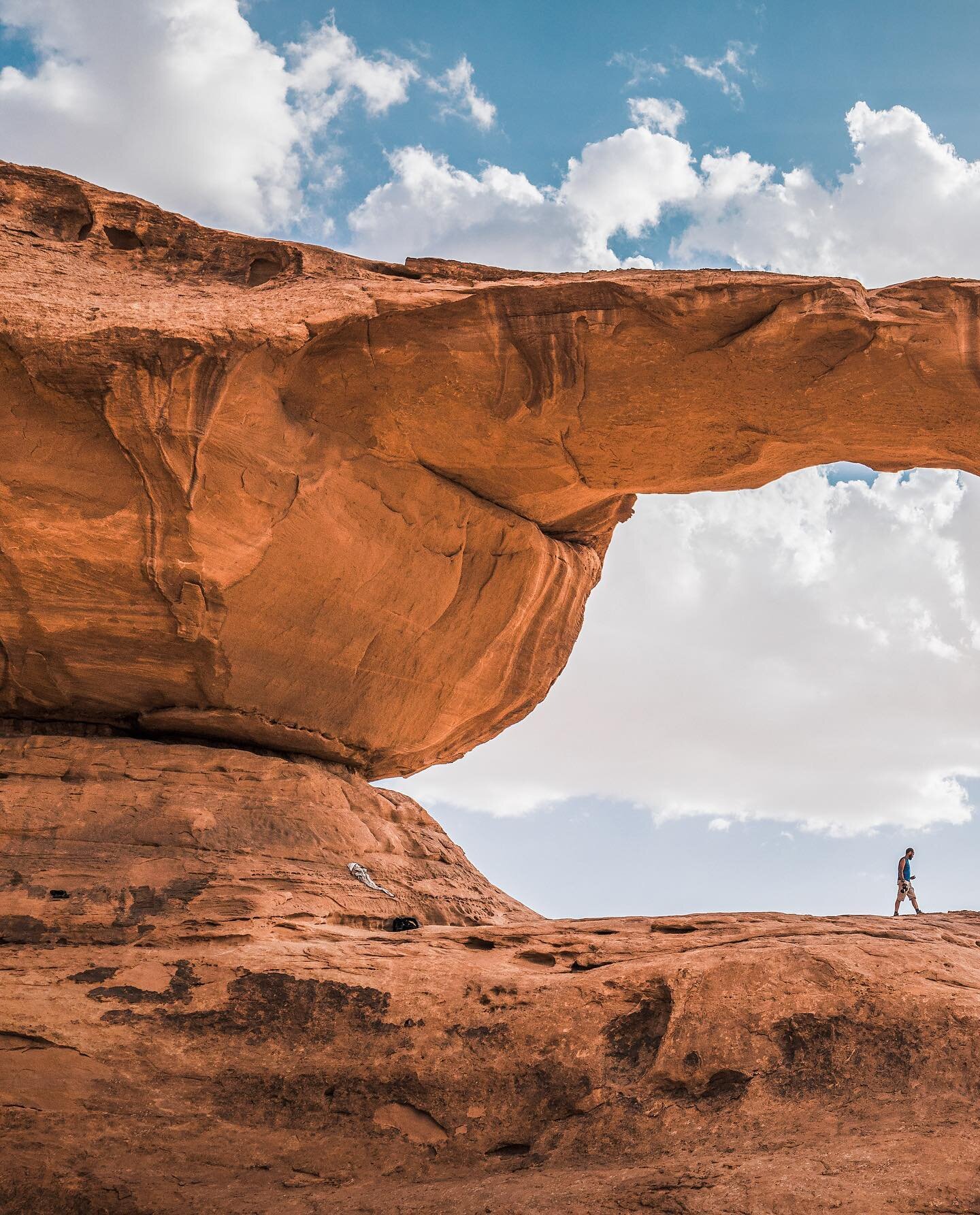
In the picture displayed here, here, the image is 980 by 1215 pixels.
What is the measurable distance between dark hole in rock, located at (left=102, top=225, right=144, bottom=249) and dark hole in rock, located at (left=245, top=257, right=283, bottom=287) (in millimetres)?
1111

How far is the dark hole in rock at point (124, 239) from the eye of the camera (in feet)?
39.0

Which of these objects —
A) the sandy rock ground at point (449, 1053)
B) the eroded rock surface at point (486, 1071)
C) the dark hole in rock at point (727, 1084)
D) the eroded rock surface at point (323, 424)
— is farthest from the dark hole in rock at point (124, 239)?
the dark hole in rock at point (727, 1084)

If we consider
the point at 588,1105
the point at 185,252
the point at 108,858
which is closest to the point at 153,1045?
the point at 108,858

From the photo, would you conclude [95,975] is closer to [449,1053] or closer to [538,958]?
[449,1053]

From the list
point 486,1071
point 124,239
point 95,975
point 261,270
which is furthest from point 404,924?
point 124,239

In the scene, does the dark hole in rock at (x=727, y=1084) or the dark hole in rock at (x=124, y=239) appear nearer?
the dark hole in rock at (x=727, y=1084)

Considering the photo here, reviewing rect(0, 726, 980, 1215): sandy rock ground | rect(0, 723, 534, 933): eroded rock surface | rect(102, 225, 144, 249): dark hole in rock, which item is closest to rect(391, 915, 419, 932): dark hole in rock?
rect(0, 723, 534, 933): eroded rock surface

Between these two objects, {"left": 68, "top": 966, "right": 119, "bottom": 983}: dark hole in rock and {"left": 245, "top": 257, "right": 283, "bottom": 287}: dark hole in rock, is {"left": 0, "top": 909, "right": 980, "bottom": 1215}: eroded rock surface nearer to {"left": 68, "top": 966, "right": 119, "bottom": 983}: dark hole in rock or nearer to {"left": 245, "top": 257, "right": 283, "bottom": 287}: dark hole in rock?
{"left": 68, "top": 966, "right": 119, "bottom": 983}: dark hole in rock

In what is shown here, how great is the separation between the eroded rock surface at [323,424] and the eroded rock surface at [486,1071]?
322cm

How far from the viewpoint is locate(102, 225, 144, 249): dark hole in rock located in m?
11.9

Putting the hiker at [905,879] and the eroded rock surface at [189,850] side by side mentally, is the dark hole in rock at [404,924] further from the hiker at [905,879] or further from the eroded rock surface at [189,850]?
the hiker at [905,879]

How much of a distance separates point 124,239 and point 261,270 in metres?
1.39

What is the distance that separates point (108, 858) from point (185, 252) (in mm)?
5974

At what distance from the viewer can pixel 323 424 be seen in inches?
458
